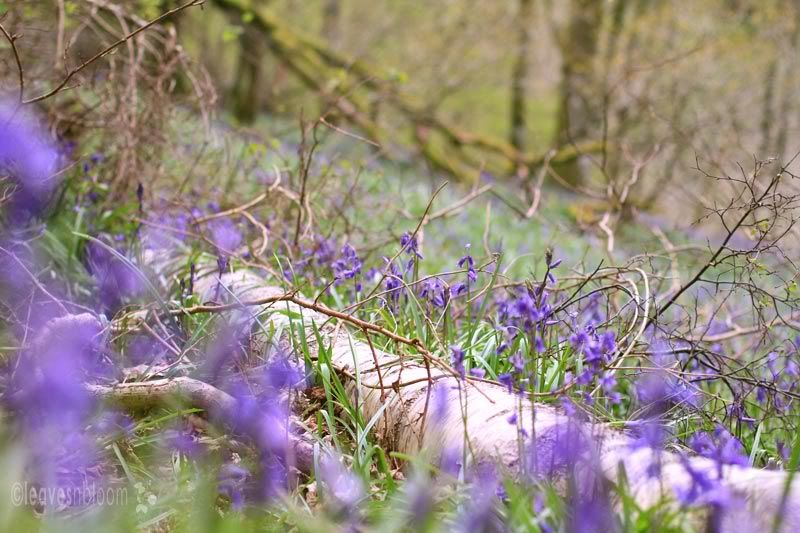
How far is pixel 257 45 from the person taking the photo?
404 inches

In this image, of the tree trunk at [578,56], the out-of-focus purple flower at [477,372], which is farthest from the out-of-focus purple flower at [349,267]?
the tree trunk at [578,56]

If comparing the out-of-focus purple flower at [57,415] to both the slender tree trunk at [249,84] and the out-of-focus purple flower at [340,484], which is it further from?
the slender tree trunk at [249,84]

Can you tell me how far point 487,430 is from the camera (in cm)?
193

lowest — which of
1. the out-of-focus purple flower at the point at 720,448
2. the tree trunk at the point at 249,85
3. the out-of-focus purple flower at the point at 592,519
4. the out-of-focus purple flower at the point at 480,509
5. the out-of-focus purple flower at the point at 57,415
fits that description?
the out-of-focus purple flower at the point at 57,415

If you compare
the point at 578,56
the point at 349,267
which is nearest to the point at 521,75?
the point at 578,56

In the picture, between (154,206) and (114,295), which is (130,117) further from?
(114,295)

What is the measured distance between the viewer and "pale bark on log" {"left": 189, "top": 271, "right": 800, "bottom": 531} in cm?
151

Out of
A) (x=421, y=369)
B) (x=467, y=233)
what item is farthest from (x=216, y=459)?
(x=467, y=233)

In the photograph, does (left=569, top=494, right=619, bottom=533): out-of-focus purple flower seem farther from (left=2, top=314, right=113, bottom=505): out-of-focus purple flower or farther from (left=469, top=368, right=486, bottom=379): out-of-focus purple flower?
(left=2, top=314, right=113, bottom=505): out-of-focus purple flower

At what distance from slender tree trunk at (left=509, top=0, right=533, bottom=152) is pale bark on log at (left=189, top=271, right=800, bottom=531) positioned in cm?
1520

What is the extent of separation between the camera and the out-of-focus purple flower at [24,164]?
2510 mm

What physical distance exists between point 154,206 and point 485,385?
2762mm

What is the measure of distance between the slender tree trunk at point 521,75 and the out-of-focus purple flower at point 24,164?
1447 centimetres

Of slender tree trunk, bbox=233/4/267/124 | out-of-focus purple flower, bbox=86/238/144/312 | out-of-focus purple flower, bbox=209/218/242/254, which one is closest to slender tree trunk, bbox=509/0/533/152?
slender tree trunk, bbox=233/4/267/124
